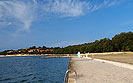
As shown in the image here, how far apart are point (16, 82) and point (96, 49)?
Answer: 3078 inches

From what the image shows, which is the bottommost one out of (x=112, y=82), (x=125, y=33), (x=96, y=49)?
(x=112, y=82)

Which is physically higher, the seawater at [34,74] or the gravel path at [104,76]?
the gravel path at [104,76]

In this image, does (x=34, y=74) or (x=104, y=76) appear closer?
(x=104, y=76)

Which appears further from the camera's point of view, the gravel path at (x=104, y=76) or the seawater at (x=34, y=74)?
the seawater at (x=34, y=74)

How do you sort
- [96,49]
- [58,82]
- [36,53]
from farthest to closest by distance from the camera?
[36,53] → [96,49] → [58,82]

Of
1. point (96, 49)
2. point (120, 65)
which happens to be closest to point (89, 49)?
point (96, 49)

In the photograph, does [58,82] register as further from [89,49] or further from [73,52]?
[73,52]

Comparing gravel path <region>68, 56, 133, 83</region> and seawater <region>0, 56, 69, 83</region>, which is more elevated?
gravel path <region>68, 56, 133, 83</region>

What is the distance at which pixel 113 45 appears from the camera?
3022 inches

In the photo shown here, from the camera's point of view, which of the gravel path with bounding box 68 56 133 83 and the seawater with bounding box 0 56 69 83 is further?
the seawater with bounding box 0 56 69 83

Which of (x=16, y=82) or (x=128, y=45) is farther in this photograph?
(x=128, y=45)

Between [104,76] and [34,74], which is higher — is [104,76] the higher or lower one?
the higher one

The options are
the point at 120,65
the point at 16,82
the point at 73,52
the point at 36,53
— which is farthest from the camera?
the point at 36,53

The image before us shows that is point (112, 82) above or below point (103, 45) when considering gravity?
below
